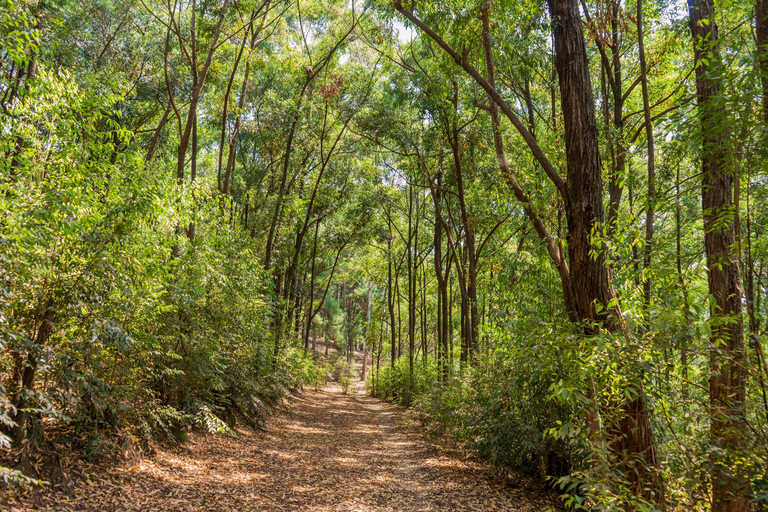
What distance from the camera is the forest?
3.20 metres

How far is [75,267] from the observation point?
4301 millimetres

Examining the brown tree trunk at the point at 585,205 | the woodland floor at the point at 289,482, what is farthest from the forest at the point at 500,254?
the woodland floor at the point at 289,482

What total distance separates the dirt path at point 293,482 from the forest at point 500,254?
42 cm

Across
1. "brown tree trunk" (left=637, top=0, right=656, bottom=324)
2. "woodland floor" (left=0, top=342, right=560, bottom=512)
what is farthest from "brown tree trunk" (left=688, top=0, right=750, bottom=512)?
"woodland floor" (left=0, top=342, right=560, bottom=512)

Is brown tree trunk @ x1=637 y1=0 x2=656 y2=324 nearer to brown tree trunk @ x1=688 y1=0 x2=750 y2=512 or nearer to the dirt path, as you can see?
brown tree trunk @ x1=688 y1=0 x2=750 y2=512

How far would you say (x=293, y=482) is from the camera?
6.36m

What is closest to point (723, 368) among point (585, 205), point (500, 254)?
point (585, 205)

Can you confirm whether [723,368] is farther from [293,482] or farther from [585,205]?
[293,482]

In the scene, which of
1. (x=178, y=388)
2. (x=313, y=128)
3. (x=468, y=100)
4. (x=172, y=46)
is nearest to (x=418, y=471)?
(x=178, y=388)

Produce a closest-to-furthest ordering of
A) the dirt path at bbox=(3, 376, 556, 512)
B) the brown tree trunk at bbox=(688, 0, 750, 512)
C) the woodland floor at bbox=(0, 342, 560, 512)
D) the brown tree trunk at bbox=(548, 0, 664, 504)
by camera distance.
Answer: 1. the brown tree trunk at bbox=(688, 0, 750, 512)
2. the brown tree trunk at bbox=(548, 0, 664, 504)
3. the woodland floor at bbox=(0, 342, 560, 512)
4. the dirt path at bbox=(3, 376, 556, 512)

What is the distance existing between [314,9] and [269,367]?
11.1m

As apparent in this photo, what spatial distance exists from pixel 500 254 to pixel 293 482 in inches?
205

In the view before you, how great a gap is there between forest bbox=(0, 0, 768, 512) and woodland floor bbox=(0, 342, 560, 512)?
1.16 ft

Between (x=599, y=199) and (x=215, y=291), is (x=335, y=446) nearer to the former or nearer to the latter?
(x=215, y=291)
